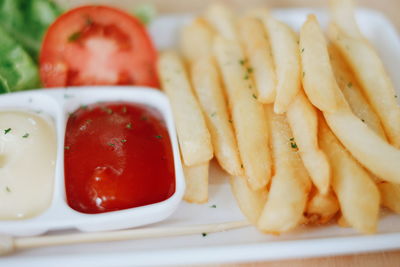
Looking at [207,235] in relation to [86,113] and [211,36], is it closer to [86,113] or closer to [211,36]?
[86,113]

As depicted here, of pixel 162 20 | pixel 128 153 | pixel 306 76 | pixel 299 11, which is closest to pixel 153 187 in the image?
pixel 128 153

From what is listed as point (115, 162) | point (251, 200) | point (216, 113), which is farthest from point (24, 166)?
point (251, 200)

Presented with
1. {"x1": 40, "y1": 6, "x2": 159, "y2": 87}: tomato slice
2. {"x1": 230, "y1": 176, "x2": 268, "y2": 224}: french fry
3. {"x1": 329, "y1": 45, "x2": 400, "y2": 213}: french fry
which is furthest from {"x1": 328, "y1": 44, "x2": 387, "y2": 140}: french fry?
{"x1": 40, "y1": 6, "x2": 159, "y2": 87}: tomato slice

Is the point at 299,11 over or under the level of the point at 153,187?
over

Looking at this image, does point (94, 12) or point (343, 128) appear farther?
point (94, 12)

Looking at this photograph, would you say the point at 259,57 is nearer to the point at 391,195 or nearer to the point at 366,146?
the point at 366,146

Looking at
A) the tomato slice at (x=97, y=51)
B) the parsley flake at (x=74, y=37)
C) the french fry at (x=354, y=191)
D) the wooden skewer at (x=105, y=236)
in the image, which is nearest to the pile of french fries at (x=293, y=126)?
the french fry at (x=354, y=191)
